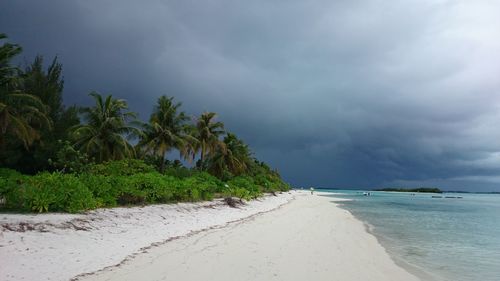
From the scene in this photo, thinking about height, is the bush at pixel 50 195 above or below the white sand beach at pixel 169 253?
above

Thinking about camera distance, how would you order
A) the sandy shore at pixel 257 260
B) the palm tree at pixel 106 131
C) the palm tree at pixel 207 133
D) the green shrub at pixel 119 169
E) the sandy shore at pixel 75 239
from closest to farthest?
the sandy shore at pixel 75 239
the sandy shore at pixel 257 260
the green shrub at pixel 119 169
the palm tree at pixel 106 131
the palm tree at pixel 207 133

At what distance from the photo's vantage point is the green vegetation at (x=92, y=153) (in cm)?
1216

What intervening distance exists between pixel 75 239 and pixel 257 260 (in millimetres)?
4587

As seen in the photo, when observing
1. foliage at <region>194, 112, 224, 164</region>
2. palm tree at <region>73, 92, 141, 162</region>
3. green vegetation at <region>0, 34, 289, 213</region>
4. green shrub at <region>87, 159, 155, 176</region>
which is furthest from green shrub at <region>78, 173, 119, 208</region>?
foliage at <region>194, 112, 224, 164</region>

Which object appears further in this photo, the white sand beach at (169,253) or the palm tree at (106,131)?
the palm tree at (106,131)

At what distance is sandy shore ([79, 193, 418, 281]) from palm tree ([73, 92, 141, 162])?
76.5 feet

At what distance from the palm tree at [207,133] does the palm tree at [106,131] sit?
37.2ft

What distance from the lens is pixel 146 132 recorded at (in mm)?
39312

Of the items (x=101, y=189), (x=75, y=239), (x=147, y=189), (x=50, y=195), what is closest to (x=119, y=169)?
(x=147, y=189)

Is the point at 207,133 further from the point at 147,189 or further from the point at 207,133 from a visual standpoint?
the point at 147,189

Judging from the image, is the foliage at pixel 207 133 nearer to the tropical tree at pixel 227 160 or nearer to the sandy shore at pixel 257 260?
the tropical tree at pixel 227 160

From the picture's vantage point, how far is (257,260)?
9.43 meters

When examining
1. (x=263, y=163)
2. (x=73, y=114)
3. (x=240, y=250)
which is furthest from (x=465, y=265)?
(x=263, y=163)

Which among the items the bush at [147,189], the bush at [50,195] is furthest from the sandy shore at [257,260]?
the bush at [147,189]
